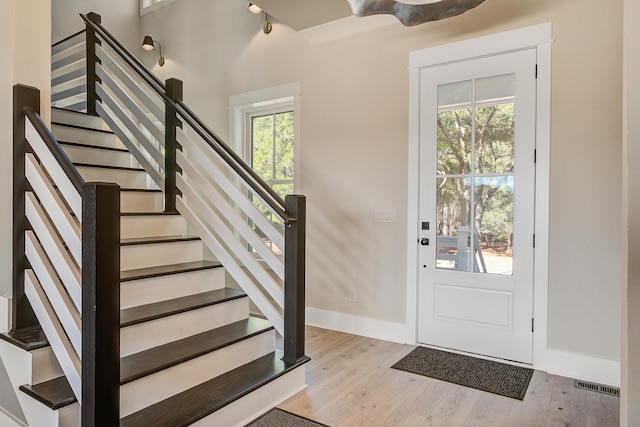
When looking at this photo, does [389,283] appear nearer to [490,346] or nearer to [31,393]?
[490,346]

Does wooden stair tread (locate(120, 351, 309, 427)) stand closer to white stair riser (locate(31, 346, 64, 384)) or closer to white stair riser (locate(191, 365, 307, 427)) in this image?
white stair riser (locate(191, 365, 307, 427))

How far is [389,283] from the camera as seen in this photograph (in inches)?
132

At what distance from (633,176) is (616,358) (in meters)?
2.17

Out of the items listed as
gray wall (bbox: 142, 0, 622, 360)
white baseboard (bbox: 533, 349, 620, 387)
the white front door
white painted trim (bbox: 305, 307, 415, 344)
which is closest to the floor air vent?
white baseboard (bbox: 533, 349, 620, 387)

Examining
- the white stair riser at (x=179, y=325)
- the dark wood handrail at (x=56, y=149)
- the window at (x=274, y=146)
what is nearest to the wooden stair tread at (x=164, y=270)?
the white stair riser at (x=179, y=325)

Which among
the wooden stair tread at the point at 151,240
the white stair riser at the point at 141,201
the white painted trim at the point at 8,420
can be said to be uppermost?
the white stair riser at the point at 141,201

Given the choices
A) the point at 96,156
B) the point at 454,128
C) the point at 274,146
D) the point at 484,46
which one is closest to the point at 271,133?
the point at 274,146

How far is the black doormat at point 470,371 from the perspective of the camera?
249 cm

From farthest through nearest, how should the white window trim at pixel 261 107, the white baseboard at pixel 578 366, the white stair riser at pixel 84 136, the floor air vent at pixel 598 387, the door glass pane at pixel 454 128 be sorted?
the white window trim at pixel 261 107 < the white stair riser at pixel 84 136 < the door glass pane at pixel 454 128 < the white baseboard at pixel 578 366 < the floor air vent at pixel 598 387

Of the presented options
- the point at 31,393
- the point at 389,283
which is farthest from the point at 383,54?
the point at 31,393

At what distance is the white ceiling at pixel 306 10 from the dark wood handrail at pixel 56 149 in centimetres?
180

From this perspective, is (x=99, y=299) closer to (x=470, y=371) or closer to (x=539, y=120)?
(x=470, y=371)

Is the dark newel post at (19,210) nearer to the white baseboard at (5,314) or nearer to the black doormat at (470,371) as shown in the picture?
the white baseboard at (5,314)

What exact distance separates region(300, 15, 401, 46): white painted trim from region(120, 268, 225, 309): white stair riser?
2282 mm
